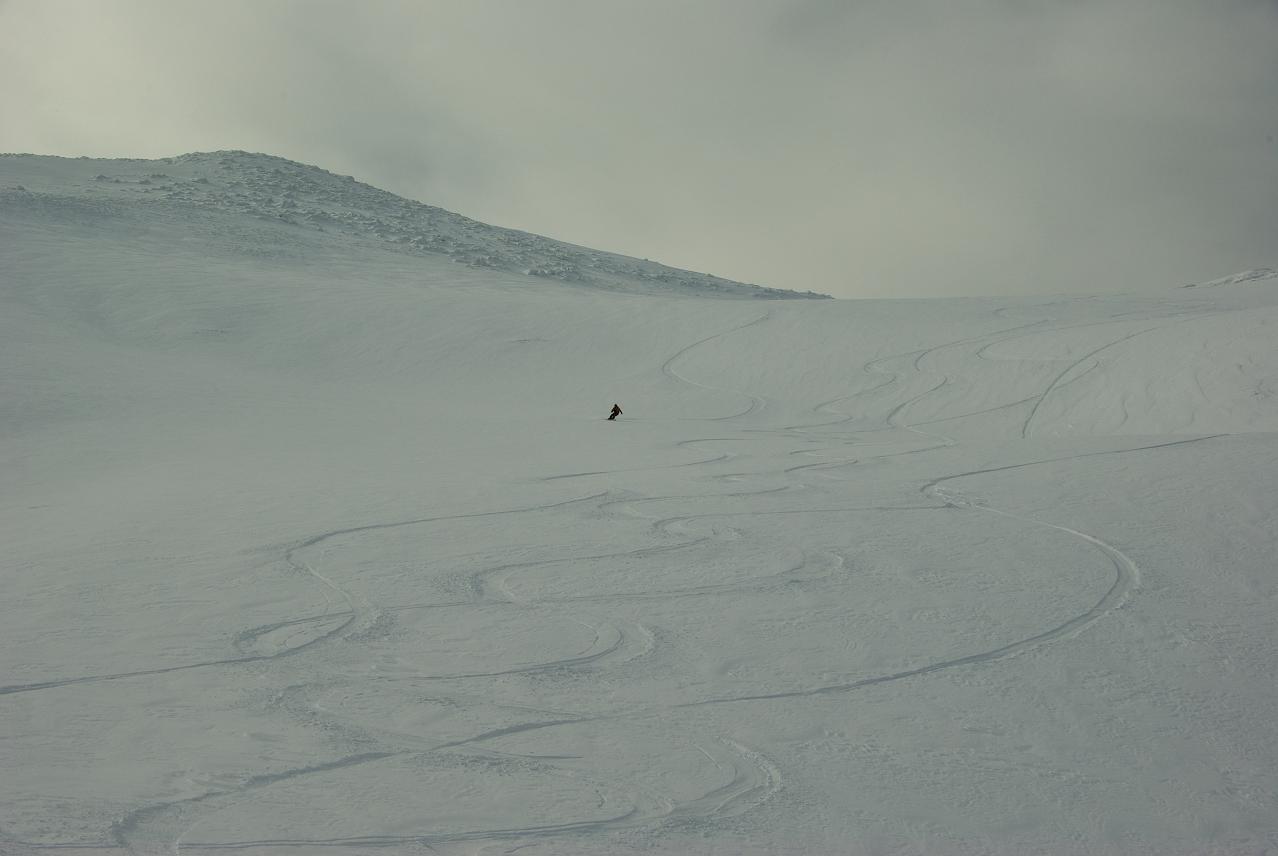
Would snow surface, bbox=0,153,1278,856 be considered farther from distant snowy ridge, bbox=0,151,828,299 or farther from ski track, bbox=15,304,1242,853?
distant snowy ridge, bbox=0,151,828,299

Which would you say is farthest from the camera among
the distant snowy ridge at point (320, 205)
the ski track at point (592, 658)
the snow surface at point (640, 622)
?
the distant snowy ridge at point (320, 205)

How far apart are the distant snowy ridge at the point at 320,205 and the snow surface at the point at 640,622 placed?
59.8 feet

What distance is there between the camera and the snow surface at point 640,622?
159 inches

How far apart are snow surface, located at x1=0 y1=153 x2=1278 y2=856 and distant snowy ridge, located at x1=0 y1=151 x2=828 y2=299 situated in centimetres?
1823

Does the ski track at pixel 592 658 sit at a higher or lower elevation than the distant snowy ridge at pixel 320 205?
lower

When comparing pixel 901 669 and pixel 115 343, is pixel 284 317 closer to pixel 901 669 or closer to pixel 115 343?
pixel 115 343

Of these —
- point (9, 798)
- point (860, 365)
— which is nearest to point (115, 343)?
point (860, 365)

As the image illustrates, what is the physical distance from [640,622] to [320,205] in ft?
117

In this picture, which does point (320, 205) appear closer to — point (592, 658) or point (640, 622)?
point (640, 622)

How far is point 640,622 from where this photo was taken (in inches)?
241

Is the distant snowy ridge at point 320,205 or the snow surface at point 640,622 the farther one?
the distant snowy ridge at point 320,205

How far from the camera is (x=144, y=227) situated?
98.7 feet

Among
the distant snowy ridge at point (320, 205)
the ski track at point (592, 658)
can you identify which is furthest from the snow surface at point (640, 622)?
the distant snowy ridge at point (320, 205)

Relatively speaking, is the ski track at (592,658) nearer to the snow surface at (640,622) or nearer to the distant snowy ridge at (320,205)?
the snow surface at (640,622)
